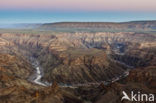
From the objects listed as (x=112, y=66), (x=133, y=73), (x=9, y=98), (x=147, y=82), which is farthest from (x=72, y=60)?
(x=9, y=98)

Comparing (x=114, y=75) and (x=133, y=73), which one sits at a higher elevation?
(x=133, y=73)

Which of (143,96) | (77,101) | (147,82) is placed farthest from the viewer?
(147,82)

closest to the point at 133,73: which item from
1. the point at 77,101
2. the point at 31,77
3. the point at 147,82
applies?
the point at 147,82

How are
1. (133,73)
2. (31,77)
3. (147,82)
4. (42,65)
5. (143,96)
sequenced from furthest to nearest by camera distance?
(42,65) → (31,77) → (133,73) → (147,82) → (143,96)

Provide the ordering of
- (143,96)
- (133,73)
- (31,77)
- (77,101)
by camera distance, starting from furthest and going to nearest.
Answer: (31,77), (133,73), (77,101), (143,96)

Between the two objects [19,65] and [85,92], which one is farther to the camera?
[19,65]

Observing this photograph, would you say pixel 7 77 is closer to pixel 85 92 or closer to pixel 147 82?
pixel 85 92

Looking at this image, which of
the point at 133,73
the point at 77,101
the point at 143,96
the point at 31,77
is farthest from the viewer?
the point at 31,77

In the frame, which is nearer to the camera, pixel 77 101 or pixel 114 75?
pixel 77 101

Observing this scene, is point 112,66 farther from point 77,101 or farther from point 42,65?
point 77,101
